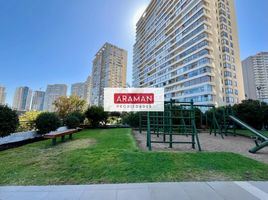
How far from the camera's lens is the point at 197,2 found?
4084cm

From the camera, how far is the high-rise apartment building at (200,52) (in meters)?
38.2

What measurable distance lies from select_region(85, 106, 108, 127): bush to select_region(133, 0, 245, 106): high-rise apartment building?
92.9 feet

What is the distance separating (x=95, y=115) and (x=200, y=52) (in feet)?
111

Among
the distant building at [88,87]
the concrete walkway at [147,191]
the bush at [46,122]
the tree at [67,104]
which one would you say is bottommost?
the concrete walkway at [147,191]

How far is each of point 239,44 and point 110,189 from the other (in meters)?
55.9

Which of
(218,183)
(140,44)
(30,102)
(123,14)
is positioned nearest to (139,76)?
(140,44)

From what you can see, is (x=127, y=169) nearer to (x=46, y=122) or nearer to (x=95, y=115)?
(x=46, y=122)

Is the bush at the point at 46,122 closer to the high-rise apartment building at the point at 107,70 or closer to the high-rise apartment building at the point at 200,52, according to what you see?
the high-rise apartment building at the point at 200,52

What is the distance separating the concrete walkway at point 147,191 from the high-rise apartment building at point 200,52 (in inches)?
1448

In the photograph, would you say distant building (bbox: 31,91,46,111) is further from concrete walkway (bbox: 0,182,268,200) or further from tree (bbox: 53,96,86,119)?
concrete walkway (bbox: 0,182,268,200)

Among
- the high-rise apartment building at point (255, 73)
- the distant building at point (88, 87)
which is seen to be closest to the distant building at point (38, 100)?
the distant building at point (88, 87)

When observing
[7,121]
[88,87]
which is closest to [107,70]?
[88,87]

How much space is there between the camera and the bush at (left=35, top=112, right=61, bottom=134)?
8.73 metres

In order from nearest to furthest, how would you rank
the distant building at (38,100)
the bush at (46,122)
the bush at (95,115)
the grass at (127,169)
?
1. the grass at (127,169)
2. the bush at (46,122)
3. the bush at (95,115)
4. the distant building at (38,100)
